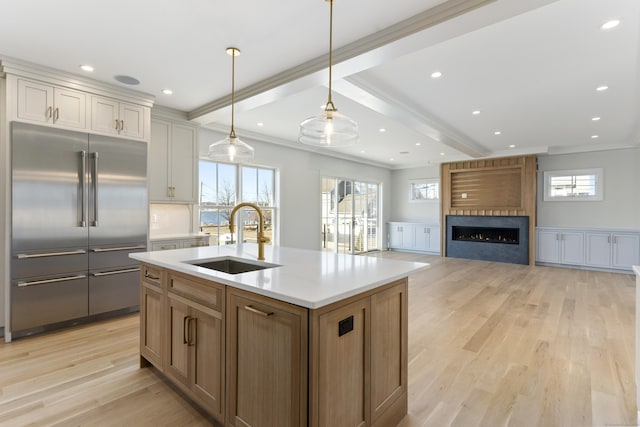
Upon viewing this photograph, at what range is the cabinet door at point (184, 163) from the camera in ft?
14.5

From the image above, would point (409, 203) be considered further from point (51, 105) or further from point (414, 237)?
point (51, 105)

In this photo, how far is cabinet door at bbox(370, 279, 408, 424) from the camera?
1.68 meters

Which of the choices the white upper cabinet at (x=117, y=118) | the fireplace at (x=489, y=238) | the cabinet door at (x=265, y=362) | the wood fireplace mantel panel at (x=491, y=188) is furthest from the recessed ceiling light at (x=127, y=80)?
the fireplace at (x=489, y=238)

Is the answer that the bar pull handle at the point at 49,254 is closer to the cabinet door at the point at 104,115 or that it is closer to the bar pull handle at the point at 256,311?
the cabinet door at the point at 104,115

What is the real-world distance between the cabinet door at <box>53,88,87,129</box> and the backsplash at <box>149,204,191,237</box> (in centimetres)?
140

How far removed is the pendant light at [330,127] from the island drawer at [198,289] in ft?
3.98

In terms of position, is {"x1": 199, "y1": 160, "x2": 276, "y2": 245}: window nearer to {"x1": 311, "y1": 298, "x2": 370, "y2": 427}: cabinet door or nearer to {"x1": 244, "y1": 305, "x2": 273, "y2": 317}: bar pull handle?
{"x1": 244, "y1": 305, "x2": 273, "y2": 317}: bar pull handle

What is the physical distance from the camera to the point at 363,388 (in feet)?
5.22

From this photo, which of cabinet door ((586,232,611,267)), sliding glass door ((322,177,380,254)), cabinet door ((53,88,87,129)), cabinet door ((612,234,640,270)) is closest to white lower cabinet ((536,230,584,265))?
cabinet door ((586,232,611,267))

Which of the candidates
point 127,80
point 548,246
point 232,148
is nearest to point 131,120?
point 127,80

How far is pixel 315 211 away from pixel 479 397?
5386 mm

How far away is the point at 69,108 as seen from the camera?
10.8ft

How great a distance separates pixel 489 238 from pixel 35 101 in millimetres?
9048

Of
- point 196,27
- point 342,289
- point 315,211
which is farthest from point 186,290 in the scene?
point 315,211
